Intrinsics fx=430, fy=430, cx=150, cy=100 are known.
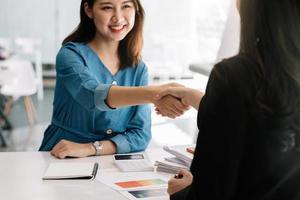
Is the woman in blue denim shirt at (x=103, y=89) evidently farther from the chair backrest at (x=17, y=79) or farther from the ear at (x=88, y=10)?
the chair backrest at (x=17, y=79)

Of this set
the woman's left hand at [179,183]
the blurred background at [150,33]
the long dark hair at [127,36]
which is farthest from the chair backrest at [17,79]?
the woman's left hand at [179,183]

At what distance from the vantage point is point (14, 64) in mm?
4797

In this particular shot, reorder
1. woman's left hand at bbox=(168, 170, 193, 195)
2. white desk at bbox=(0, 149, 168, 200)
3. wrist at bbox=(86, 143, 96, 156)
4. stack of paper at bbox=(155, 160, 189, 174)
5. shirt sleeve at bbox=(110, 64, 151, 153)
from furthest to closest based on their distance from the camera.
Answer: shirt sleeve at bbox=(110, 64, 151, 153) → wrist at bbox=(86, 143, 96, 156) → stack of paper at bbox=(155, 160, 189, 174) → white desk at bbox=(0, 149, 168, 200) → woman's left hand at bbox=(168, 170, 193, 195)

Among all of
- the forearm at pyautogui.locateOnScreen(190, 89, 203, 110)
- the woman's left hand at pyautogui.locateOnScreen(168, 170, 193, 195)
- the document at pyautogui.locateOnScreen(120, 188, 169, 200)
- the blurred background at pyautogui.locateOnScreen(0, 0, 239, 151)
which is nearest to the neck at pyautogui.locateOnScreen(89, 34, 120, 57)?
the forearm at pyautogui.locateOnScreen(190, 89, 203, 110)

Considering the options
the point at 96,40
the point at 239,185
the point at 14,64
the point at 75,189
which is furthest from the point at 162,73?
the point at 239,185

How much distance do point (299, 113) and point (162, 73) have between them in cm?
555

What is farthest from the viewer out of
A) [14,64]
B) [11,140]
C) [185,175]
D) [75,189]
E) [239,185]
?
[14,64]

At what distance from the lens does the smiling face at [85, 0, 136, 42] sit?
6.68ft

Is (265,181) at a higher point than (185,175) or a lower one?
higher

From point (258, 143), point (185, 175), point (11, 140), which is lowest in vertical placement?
point (11, 140)

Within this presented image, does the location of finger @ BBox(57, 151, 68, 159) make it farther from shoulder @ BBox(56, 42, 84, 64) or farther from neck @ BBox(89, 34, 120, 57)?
neck @ BBox(89, 34, 120, 57)

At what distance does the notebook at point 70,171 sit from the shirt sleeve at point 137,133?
259 millimetres

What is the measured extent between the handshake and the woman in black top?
2.87ft

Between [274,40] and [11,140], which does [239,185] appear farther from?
[11,140]
